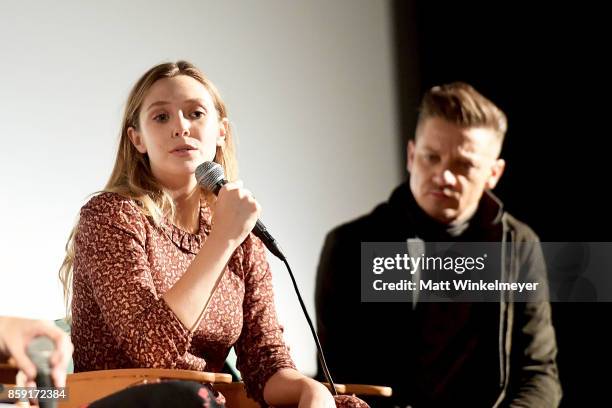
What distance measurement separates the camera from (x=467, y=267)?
2.78 metres

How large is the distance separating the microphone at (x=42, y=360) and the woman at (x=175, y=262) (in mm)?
782

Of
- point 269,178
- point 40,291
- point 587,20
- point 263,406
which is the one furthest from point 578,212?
point 40,291

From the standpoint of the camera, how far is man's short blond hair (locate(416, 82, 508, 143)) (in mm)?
2703

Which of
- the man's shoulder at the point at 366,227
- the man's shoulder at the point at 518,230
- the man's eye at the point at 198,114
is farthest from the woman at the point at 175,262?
the man's shoulder at the point at 518,230

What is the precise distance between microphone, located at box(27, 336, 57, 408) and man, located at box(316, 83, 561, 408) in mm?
1562

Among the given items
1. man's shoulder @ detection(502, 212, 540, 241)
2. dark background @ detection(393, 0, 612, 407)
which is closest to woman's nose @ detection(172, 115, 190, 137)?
man's shoulder @ detection(502, 212, 540, 241)

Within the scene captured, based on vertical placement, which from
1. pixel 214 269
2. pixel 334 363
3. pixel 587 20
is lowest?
Answer: pixel 334 363

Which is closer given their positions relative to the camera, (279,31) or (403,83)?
(279,31)

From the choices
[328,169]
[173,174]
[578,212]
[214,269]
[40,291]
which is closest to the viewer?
[214,269]

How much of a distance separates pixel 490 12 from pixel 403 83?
18.8 inches

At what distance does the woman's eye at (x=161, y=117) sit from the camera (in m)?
1.95

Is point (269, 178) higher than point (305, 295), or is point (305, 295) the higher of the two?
point (269, 178)

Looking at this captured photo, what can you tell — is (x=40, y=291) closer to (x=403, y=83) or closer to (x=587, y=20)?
(x=403, y=83)

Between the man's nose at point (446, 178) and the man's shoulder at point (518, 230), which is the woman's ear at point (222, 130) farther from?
the man's shoulder at point (518, 230)
